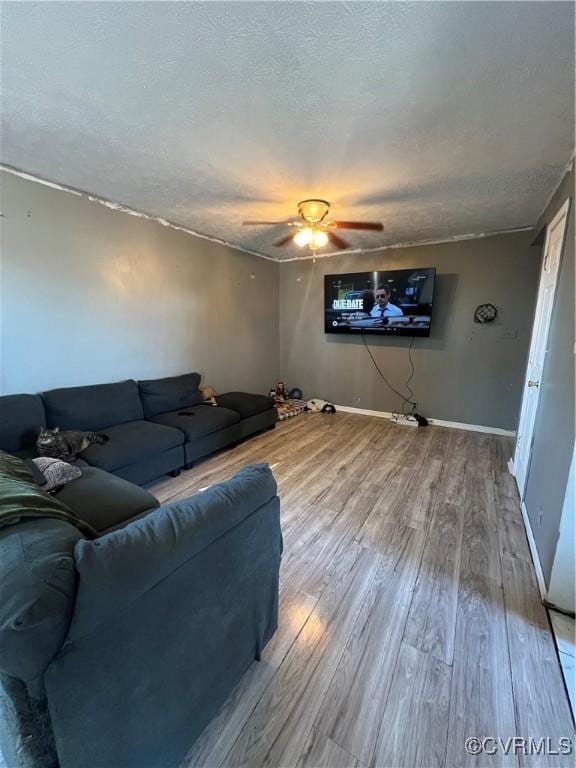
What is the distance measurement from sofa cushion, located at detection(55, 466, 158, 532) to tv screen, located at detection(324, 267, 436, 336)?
3.72 meters

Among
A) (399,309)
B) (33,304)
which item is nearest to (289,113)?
(33,304)

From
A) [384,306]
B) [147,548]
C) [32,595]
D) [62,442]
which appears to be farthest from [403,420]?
[32,595]

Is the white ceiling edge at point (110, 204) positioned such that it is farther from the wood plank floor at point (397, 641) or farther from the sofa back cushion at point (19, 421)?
the wood plank floor at point (397, 641)

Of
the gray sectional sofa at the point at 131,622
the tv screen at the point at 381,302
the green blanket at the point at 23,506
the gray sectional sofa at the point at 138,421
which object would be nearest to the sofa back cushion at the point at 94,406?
the gray sectional sofa at the point at 138,421

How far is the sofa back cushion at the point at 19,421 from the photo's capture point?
225 cm

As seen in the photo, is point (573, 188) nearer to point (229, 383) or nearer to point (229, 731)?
point (229, 731)

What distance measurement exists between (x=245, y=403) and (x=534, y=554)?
2955 millimetres

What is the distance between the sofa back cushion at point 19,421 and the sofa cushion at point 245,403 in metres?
1.82

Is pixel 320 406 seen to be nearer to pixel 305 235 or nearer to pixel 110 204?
pixel 305 235

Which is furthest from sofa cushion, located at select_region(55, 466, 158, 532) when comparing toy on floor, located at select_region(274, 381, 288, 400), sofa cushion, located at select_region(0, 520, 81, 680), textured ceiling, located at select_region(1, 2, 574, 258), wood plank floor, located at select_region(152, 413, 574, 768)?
toy on floor, located at select_region(274, 381, 288, 400)

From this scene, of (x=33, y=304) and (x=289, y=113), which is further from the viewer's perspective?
(x=33, y=304)

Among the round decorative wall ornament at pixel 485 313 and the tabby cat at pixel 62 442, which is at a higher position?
the round decorative wall ornament at pixel 485 313

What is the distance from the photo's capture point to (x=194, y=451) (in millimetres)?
3045

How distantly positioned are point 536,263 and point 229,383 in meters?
4.16
